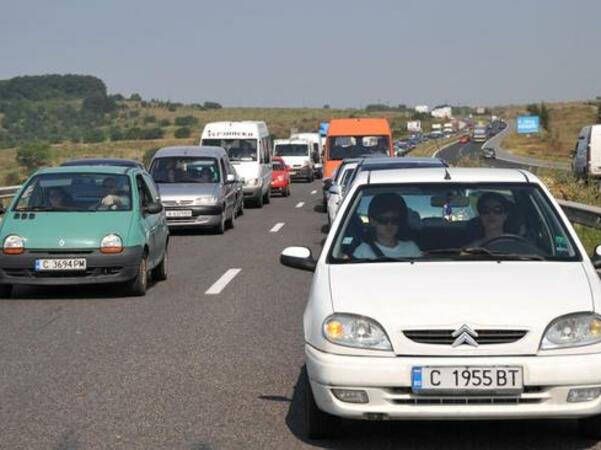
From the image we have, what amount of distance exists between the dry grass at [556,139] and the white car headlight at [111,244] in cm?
7199

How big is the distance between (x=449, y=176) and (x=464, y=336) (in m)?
1.86

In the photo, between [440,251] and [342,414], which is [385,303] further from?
[440,251]

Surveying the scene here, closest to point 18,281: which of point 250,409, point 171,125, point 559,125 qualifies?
point 250,409

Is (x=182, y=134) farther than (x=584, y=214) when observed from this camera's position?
Yes

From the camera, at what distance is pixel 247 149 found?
31172 millimetres

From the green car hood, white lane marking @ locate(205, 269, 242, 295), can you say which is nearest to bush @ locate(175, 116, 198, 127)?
white lane marking @ locate(205, 269, 242, 295)

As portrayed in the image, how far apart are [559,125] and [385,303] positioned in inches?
5731

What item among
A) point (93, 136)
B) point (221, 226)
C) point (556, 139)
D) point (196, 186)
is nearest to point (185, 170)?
point (196, 186)

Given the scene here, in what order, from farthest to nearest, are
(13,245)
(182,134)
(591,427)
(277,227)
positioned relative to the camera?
(182,134), (277,227), (13,245), (591,427)

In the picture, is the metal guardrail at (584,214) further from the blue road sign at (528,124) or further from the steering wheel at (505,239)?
the blue road sign at (528,124)

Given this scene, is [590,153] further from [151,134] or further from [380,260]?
[151,134]

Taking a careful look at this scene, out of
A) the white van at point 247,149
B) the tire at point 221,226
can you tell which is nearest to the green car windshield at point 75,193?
the tire at point 221,226

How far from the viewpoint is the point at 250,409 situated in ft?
21.7

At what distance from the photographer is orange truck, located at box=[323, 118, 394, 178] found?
106 feet
